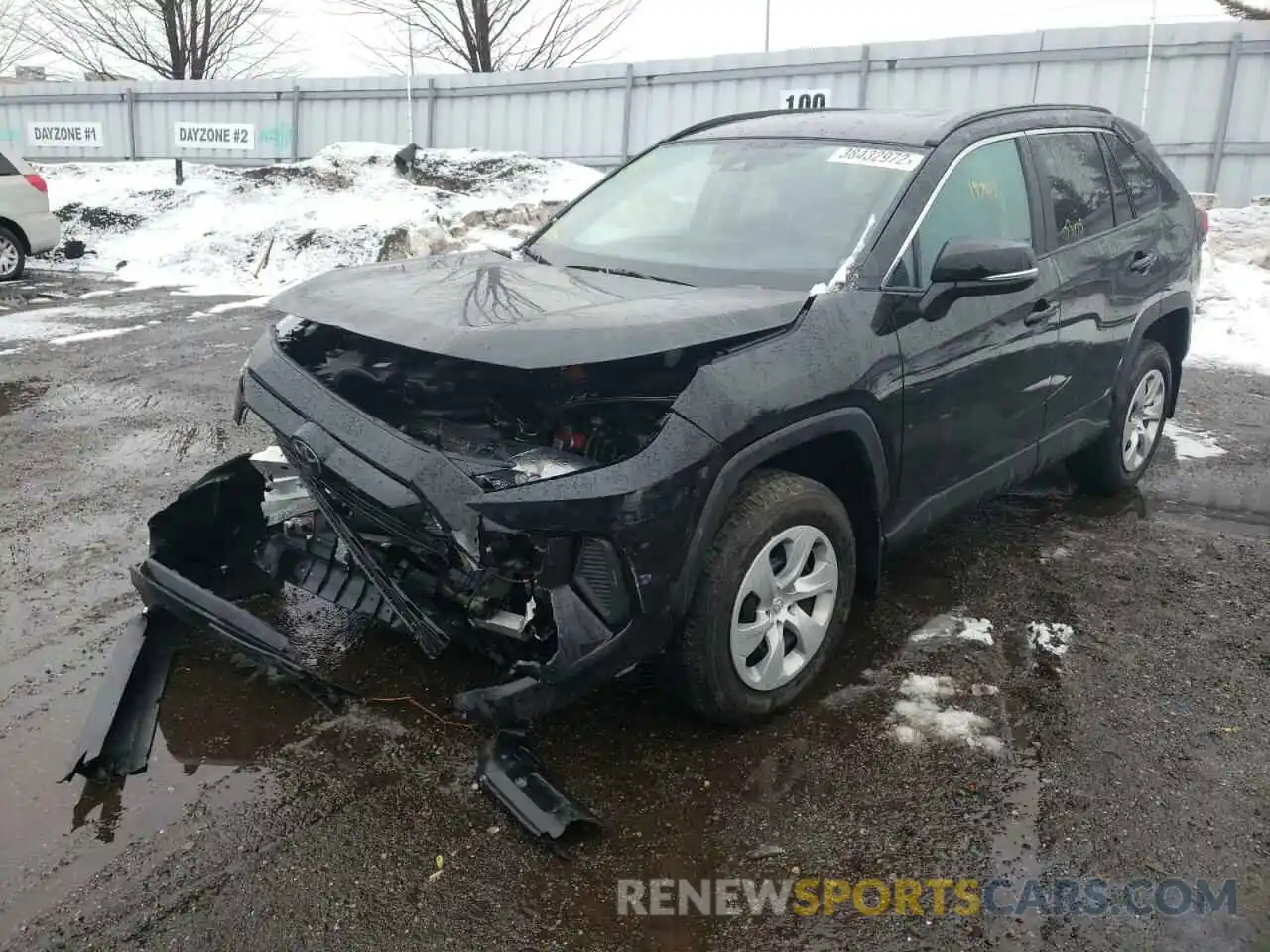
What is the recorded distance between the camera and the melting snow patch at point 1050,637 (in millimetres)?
3775

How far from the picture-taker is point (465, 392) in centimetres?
326

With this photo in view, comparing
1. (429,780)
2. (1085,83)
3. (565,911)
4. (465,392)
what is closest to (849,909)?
(565,911)

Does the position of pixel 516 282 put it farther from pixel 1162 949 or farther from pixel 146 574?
pixel 1162 949

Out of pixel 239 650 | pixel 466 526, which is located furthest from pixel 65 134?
pixel 466 526

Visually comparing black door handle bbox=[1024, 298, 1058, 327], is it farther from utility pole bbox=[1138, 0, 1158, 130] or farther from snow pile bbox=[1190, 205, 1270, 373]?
utility pole bbox=[1138, 0, 1158, 130]

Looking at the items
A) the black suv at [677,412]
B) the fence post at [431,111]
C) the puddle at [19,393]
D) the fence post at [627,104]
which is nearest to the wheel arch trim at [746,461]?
the black suv at [677,412]

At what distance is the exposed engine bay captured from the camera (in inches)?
115

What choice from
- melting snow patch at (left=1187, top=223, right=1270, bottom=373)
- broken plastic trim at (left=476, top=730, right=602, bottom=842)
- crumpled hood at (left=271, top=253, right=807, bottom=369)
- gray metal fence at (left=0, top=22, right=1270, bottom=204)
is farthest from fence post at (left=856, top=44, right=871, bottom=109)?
broken plastic trim at (left=476, top=730, right=602, bottom=842)

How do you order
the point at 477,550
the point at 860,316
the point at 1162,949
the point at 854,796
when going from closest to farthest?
the point at 1162,949, the point at 477,550, the point at 854,796, the point at 860,316

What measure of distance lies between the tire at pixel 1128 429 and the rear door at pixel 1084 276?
237 mm

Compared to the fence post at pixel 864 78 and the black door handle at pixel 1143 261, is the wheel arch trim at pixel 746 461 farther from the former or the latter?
the fence post at pixel 864 78

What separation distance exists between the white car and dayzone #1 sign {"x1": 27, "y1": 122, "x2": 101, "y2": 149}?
314 inches

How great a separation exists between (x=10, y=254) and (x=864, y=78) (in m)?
11.4

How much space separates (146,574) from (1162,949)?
321 centimetres
